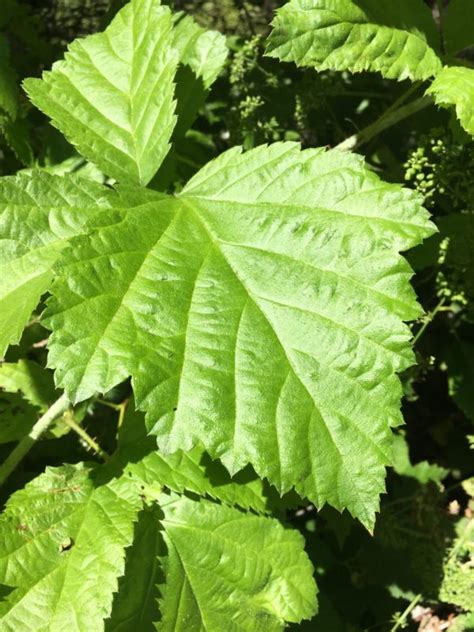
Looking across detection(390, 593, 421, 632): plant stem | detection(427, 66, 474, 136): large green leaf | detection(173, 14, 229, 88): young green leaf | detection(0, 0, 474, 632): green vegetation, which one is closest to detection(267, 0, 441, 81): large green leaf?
detection(0, 0, 474, 632): green vegetation

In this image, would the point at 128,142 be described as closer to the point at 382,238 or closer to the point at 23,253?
the point at 23,253

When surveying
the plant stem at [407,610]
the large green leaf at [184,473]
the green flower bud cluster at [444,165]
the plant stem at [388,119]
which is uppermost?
the plant stem at [388,119]

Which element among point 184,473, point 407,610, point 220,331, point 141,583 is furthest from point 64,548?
point 407,610

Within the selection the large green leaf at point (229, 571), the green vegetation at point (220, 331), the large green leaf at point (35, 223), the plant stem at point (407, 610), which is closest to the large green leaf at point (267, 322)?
the green vegetation at point (220, 331)

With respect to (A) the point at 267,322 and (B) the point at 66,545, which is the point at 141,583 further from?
(A) the point at 267,322

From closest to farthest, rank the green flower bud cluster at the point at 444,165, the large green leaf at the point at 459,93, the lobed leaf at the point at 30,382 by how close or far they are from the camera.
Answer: the large green leaf at the point at 459,93
the green flower bud cluster at the point at 444,165
the lobed leaf at the point at 30,382

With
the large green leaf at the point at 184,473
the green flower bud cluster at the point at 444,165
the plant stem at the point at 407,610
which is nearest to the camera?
the large green leaf at the point at 184,473

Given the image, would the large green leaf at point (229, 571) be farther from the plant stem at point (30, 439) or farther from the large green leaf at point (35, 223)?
the large green leaf at point (35, 223)
